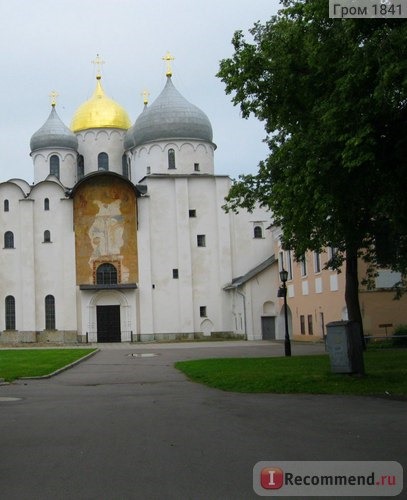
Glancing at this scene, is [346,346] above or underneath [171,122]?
underneath

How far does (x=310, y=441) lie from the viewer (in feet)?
30.6

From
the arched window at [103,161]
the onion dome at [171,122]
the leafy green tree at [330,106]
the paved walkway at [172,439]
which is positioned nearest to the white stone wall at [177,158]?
the onion dome at [171,122]

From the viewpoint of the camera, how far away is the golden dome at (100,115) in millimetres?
67125

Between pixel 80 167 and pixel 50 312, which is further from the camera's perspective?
pixel 80 167

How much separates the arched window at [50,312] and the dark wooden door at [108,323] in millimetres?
3373

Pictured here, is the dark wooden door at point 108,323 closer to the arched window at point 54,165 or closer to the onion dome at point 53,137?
the arched window at point 54,165

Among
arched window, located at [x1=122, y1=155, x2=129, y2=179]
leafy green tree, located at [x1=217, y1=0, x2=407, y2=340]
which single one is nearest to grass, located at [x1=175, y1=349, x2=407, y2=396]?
leafy green tree, located at [x1=217, y1=0, x2=407, y2=340]

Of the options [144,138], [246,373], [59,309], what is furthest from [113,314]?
[246,373]

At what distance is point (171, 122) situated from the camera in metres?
59.6

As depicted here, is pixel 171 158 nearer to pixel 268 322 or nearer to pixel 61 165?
pixel 61 165

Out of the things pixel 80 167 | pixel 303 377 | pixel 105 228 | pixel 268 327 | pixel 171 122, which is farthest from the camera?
pixel 80 167

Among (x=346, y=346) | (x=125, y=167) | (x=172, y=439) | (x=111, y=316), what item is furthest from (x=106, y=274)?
(x=172, y=439)

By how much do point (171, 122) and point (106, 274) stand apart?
44.6 feet

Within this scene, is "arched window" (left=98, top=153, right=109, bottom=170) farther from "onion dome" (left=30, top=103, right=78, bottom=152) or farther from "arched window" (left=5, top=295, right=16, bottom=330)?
"arched window" (left=5, top=295, right=16, bottom=330)
